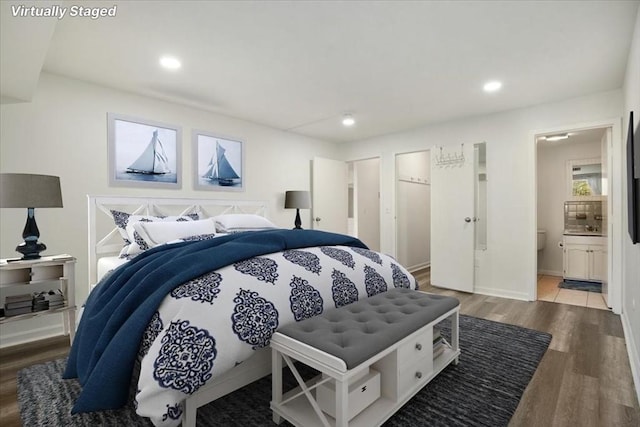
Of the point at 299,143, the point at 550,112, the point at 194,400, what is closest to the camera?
the point at 194,400

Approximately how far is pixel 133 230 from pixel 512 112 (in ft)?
14.5

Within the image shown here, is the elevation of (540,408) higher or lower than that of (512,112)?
lower

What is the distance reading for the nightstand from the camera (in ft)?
7.64

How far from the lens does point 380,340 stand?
1.43 m

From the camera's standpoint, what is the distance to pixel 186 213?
3680 millimetres

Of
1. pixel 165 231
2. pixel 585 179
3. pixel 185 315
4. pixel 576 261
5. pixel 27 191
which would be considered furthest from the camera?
pixel 585 179

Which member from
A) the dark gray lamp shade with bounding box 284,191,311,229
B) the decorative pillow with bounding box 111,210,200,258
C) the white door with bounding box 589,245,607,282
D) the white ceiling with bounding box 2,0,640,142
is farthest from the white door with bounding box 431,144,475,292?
the decorative pillow with bounding box 111,210,200,258

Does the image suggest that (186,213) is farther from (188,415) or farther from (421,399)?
(421,399)

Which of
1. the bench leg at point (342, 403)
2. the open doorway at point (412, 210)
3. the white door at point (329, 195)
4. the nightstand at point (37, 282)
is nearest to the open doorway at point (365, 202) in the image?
the white door at point (329, 195)

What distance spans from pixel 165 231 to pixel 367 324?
2.03 meters

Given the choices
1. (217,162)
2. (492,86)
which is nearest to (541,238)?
(492,86)

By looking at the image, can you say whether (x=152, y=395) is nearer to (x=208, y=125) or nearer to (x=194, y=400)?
A: (x=194, y=400)

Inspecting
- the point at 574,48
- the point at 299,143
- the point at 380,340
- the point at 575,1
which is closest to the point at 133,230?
the point at 380,340

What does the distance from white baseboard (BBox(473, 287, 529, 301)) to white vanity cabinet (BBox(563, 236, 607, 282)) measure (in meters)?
1.70
